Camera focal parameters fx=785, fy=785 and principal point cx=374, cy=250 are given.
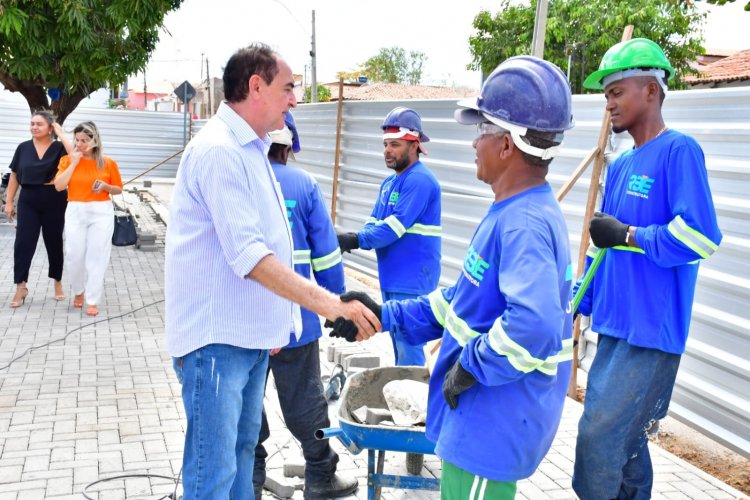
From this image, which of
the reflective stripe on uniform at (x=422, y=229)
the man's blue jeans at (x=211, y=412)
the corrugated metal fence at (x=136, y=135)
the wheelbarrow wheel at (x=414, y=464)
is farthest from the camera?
the corrugated metal fence at (x=136, y=135)

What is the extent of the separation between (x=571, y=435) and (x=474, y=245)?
11.9 ft

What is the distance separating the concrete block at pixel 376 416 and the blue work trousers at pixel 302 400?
0.51 m

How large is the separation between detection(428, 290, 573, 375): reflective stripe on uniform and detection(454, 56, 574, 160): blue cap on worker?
0.64 m

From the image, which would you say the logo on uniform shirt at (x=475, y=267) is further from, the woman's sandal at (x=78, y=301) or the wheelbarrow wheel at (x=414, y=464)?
the woman's sandal at (x=78, y=301)

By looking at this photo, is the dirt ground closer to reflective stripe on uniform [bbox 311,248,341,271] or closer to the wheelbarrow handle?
the wheelbarrow handle

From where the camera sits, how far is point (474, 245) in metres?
2.74

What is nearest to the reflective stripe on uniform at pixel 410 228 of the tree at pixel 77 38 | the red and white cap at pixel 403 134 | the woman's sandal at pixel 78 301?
the red and white cap at pixel 403 134

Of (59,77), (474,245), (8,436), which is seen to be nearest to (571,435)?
(474,245)

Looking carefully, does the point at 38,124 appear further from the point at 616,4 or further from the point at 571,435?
the point at 616,4

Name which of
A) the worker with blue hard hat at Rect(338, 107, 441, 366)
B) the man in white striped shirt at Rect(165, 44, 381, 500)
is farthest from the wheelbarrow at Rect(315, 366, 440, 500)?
the worker with blue hard hat at Rect(338, 107, 441, 366)

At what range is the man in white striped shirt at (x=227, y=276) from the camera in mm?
2939

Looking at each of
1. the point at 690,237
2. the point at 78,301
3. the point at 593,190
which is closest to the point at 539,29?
the point at 593,190

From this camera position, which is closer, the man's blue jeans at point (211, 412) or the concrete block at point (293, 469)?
the man's blue jeans at point (211, 412)

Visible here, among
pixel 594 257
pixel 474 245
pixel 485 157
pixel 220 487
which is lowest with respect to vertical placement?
pixel 220 487
